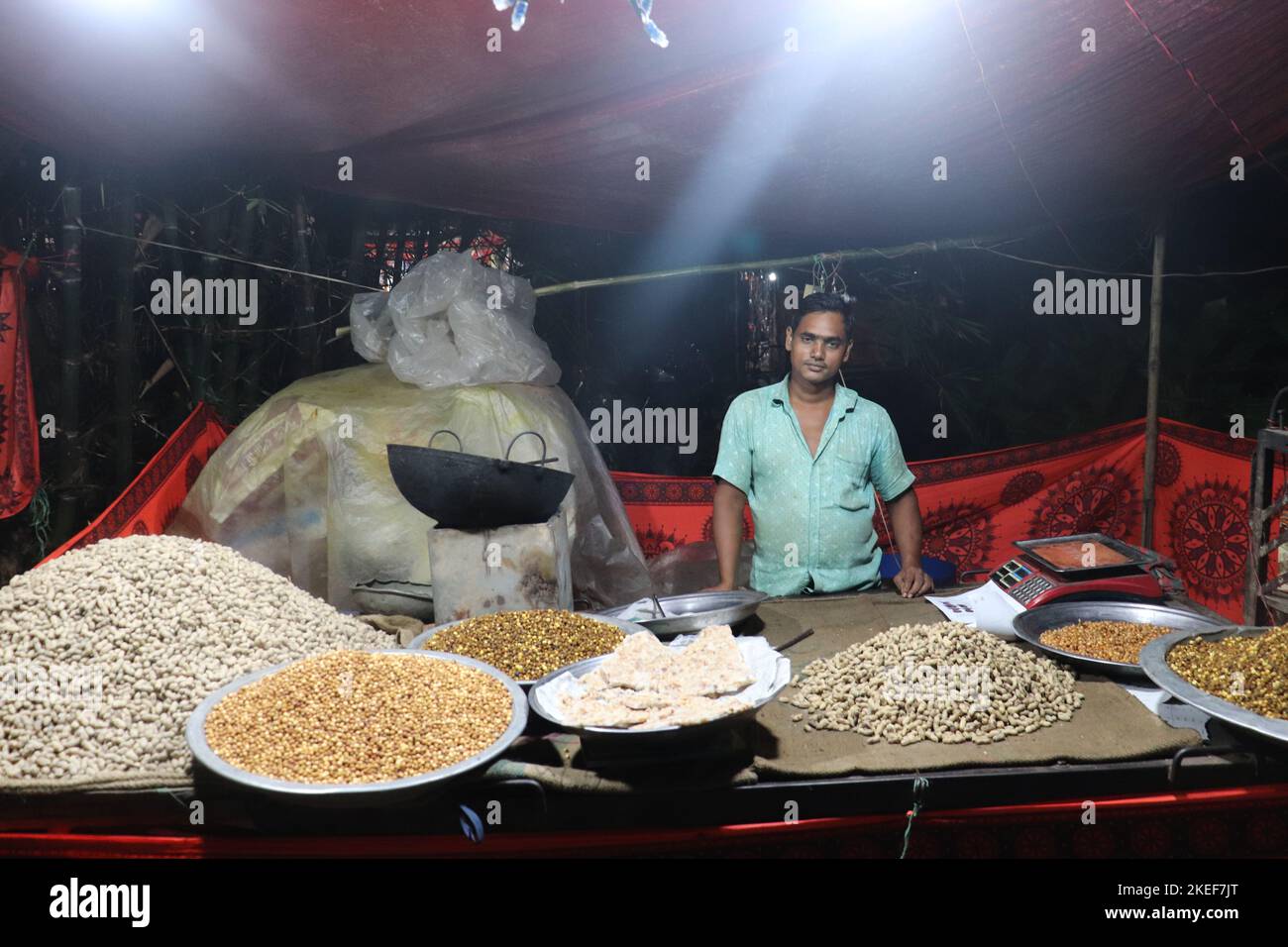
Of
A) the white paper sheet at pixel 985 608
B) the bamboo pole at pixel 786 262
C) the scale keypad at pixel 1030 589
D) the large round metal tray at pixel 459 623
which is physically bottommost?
the white paper sheet at pixel 985 608

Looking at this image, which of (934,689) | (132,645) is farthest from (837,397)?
(132,645)

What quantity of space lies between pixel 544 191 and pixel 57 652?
2257 mm

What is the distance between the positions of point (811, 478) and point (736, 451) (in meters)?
0.30

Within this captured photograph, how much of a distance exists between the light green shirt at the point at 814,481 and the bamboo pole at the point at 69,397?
2684 mm

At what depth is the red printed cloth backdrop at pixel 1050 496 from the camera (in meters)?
3.70

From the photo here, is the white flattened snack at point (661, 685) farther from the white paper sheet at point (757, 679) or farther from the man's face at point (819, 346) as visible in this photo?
the man's face at point (819, 346)

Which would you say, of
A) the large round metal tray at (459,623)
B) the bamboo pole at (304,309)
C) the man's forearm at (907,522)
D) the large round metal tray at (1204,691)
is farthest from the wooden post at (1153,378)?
the bamboo pole at (304,309)

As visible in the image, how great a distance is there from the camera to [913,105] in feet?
8.72

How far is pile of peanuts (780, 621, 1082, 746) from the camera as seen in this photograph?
177 cm

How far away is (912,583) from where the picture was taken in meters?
2.89

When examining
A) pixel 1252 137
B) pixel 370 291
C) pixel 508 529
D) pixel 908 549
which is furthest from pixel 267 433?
pixel 1252 137

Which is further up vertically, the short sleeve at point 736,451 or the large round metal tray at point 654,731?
the short sleeve at point 736,451

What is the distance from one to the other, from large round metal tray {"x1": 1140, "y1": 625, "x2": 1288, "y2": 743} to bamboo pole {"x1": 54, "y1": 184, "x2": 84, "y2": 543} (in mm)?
3932

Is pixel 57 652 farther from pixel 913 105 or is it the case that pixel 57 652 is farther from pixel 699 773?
pixel 913 105
